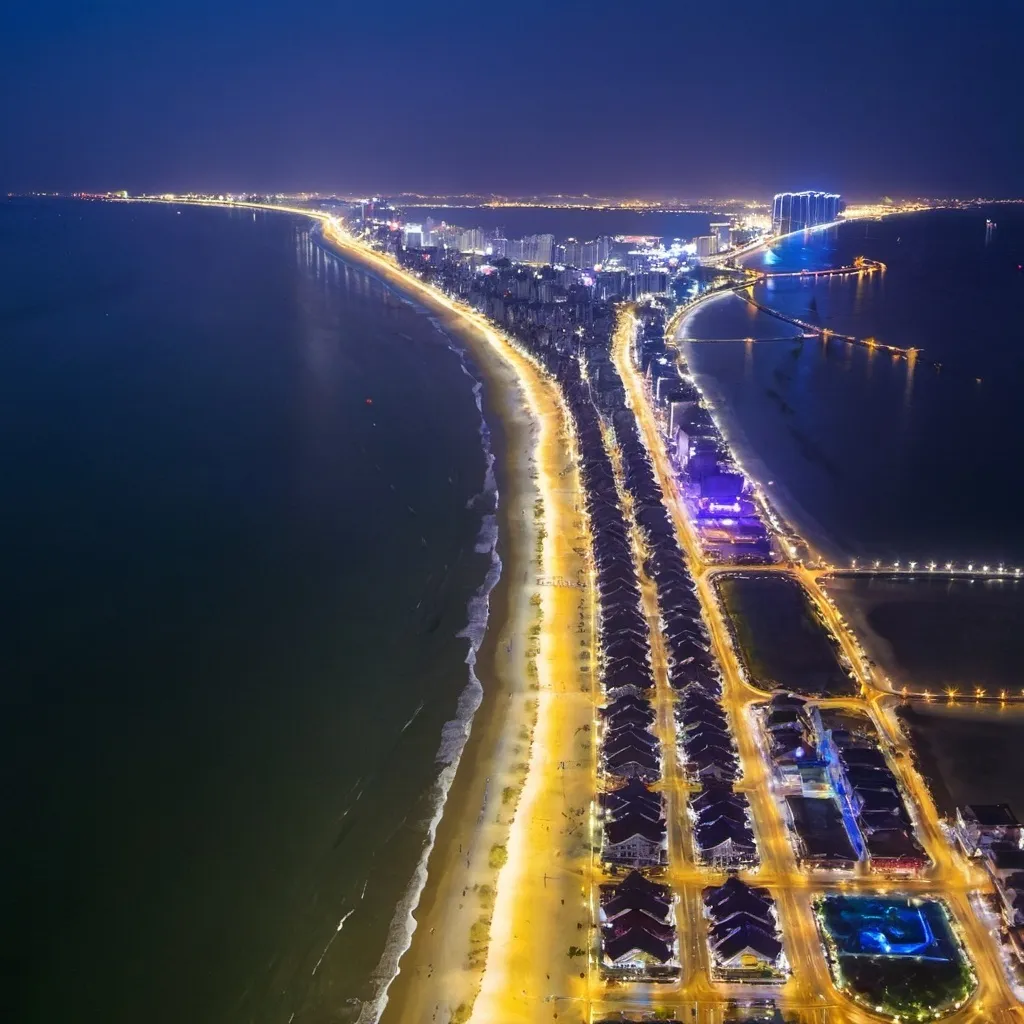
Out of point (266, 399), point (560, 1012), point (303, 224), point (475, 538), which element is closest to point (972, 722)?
point (560, 1012)

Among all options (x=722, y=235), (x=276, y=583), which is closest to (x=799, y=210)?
(x=722, y=235)

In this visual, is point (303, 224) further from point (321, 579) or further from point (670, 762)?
point (670, 762)

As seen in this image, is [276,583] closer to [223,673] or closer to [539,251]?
[223,673]

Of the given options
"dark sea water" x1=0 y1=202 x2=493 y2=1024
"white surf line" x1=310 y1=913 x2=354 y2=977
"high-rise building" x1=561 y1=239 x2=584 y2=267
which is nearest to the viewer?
"white surf line" x1=310 y1=913 x2=354 y2=977

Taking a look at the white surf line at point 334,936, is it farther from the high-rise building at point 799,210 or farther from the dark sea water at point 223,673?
the high-rise building at point 799,210

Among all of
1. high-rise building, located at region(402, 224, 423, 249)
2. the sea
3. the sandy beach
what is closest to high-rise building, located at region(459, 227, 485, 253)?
high-rise building, located at region(402, 224, 423, 249)

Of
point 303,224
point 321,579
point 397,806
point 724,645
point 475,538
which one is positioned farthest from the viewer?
point 303,224

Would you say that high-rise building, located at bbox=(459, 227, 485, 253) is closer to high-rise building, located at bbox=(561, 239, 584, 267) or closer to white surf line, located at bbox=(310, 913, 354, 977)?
high-rise building, located at bbox=(561, 239, 584, 267)
